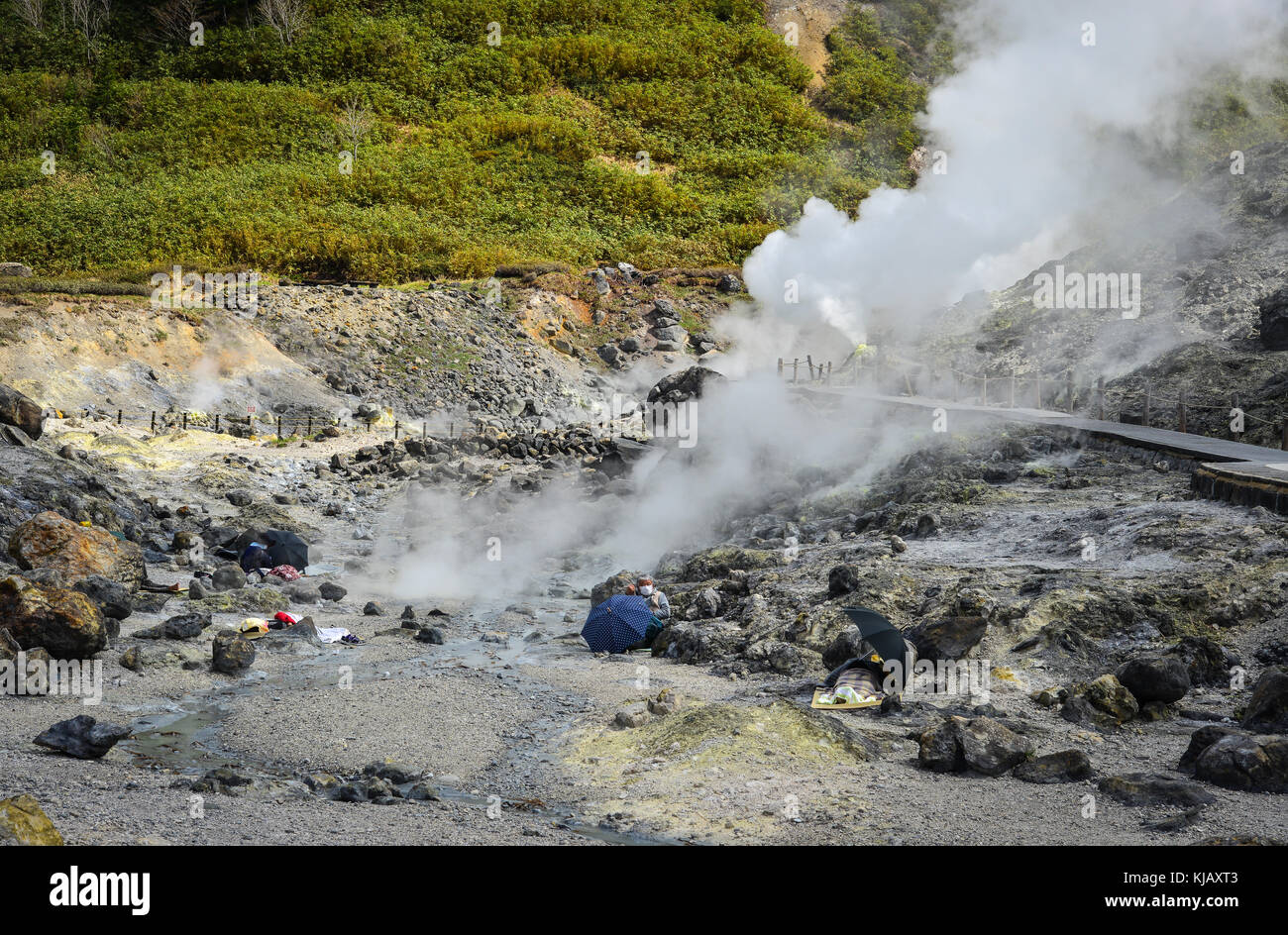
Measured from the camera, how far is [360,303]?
3303 cm

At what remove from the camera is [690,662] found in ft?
37.3

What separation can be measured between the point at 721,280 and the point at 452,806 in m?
36.9

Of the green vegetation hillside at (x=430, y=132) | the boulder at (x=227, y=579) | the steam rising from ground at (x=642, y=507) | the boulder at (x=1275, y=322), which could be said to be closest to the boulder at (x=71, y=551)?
the boulder at (x=227, y=579)

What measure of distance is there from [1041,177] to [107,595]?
33.9 meters

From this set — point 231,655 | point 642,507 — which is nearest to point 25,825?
point 231,655

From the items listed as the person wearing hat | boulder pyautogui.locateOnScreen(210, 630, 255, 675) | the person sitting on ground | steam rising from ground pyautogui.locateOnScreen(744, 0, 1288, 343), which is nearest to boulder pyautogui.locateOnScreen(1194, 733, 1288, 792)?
the person wearing hat

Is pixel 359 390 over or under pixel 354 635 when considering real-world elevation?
over

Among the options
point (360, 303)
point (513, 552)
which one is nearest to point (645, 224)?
point (360, 303)

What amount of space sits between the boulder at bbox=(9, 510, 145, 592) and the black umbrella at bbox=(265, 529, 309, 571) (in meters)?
2.45

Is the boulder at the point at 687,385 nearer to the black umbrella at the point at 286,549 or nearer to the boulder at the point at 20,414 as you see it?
the black umbrella at the point at 286,549

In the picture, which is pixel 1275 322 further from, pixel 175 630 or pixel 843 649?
pixel 175 630

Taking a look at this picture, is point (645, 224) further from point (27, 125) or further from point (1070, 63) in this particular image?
point (27, 125)

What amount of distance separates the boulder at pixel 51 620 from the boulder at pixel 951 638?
793 centimetres

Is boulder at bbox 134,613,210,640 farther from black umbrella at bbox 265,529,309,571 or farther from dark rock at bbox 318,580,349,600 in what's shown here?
black umbrella at bbox 265,529,309,571
